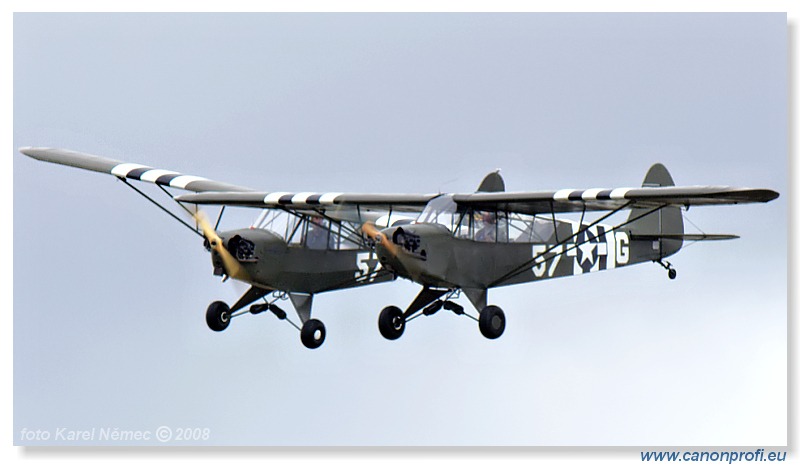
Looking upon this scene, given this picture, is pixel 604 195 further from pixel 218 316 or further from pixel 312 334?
pixel 218 316

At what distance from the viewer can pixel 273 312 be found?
22391 millimetres

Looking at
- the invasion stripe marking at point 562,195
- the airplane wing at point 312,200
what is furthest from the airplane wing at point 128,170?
the invasion stripe marking at point 562,195

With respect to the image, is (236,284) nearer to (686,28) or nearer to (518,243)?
(518,243)

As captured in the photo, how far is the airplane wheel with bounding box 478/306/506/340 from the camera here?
66.7 ft

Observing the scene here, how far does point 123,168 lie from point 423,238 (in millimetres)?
5413

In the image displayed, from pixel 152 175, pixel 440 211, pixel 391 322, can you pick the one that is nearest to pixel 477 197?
pixel 440 211

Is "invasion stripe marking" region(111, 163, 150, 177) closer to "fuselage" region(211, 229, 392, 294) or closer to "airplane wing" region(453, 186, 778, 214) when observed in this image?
"fuselage" region(211, 229, 392, 294)

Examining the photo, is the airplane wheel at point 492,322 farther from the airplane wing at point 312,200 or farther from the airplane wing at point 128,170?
the airplane wing at point 128,170

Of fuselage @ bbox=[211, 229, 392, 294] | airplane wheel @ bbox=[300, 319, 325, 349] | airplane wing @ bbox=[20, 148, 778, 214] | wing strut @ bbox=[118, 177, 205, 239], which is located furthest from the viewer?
wing strut @ bbox=[118, 177, 205, 239]

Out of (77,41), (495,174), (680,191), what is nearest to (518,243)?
(495,174)

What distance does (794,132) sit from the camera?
69.8 feet

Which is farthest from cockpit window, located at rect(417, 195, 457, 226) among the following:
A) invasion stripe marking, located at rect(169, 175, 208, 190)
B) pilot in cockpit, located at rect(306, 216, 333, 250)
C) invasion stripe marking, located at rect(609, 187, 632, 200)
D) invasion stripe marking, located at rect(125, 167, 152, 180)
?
invasion stripe marking, located at rect(125, 167, 152, 180)

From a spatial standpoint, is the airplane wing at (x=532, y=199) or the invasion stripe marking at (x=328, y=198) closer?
the airplane wing at (x=532, y=199)

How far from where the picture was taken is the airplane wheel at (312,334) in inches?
866
